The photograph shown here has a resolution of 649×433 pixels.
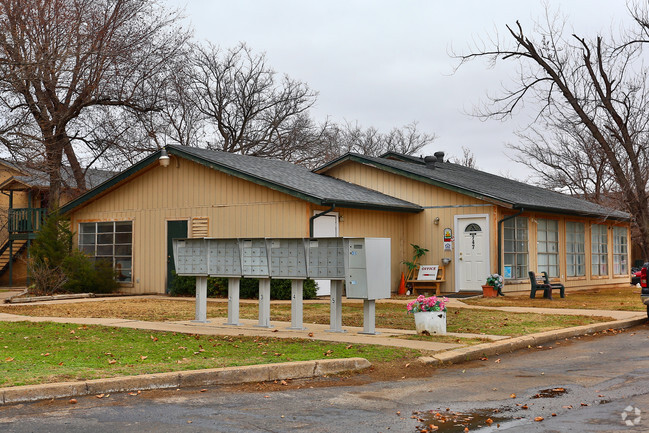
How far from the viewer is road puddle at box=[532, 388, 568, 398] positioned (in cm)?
761

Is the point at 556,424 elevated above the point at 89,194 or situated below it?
below

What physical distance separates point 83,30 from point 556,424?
23.1m

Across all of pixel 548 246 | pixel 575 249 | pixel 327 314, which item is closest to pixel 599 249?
pixel 575 249

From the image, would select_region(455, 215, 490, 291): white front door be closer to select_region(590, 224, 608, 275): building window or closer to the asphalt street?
select_region(590, 224, 608, 275): building window

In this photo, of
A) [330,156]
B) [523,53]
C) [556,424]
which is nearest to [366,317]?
[556,424]

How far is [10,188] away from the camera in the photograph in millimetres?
32875

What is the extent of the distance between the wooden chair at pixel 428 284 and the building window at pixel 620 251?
35.8ft

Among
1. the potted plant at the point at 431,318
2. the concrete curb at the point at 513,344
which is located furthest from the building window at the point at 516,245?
the potted plant at the point at 431,318

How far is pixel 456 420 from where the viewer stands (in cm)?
652

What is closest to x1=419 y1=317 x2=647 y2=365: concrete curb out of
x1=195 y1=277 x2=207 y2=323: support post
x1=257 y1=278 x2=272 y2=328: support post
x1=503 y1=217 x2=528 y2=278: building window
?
x1=257 y1=278 x2=272 y2=328: support post

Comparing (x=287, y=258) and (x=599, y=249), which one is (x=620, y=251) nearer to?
(x=599, y=249)

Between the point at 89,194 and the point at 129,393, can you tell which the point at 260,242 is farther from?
the point at 89,194

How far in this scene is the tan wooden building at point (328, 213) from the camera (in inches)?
847

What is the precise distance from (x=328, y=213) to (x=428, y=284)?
4.15 m
